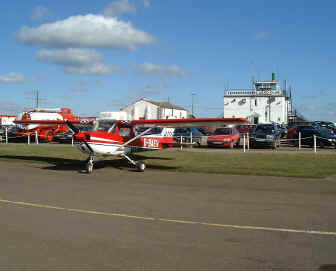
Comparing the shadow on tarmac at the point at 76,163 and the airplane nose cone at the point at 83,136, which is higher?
the airplane nose cone at the point at 83,136

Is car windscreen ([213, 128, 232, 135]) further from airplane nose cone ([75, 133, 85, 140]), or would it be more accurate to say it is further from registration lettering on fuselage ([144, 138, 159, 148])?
airplane nose cone ([75, 133, 85, 140])

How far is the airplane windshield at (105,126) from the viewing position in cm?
1438

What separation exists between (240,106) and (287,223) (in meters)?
55.4

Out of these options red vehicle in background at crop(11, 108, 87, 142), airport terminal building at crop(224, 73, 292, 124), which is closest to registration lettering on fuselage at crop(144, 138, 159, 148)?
red vehicle in background at crop(11, 108, 87, 142)

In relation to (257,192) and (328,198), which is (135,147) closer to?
(257,192)

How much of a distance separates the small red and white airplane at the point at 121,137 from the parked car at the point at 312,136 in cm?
1246

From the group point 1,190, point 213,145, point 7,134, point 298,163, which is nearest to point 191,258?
point 1,190

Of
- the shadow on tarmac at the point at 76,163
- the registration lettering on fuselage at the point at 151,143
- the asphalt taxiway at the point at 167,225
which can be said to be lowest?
the asphalt taxiway at the point at 167,225

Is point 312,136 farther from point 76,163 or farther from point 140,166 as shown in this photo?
point 76,163

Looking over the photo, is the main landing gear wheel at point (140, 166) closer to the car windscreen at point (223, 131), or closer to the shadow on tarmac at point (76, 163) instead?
the shadow on tarmac at point (76, 163)

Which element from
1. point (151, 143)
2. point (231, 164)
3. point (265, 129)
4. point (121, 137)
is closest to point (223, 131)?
point (265, 129)

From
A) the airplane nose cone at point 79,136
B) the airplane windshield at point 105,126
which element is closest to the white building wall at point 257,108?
the airplane windshield at point 105,126

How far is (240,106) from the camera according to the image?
2382 inches

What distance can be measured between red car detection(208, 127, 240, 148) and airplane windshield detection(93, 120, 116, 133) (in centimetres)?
1199
